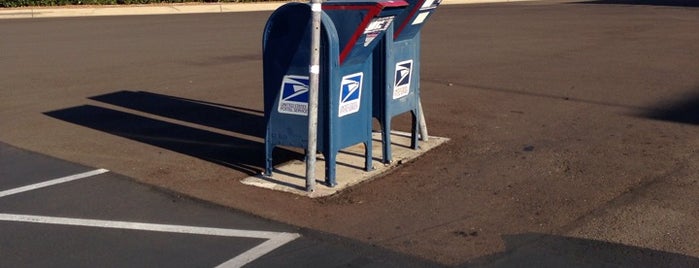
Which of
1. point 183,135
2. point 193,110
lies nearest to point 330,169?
point 183,135

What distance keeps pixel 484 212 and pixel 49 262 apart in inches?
123

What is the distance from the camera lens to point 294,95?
7.88 m

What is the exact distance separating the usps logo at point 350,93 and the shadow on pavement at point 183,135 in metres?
1.06

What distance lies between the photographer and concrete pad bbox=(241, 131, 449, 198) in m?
7.90

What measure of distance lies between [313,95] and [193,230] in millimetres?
1519

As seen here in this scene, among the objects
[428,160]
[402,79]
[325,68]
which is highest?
[325,68]

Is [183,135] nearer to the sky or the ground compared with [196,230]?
nearer to the ground

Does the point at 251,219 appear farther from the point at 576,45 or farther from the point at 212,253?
the point at 576,45

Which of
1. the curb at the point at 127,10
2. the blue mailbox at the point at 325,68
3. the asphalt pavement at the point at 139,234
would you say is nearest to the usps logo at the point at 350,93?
the blue mailbox at the point at 325,68

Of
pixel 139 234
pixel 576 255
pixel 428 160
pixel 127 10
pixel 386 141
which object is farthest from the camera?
Answer: pixel 127 10

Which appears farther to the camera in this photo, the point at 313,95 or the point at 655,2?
the point at 655,2

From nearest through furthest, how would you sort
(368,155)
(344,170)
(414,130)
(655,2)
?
(368,155) < (344,170) < (414,130) < (655,2)

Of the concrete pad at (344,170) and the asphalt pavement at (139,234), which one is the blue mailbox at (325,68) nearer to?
the concrete pad at (344,170)

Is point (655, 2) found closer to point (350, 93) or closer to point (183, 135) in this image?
point (183, 135)
